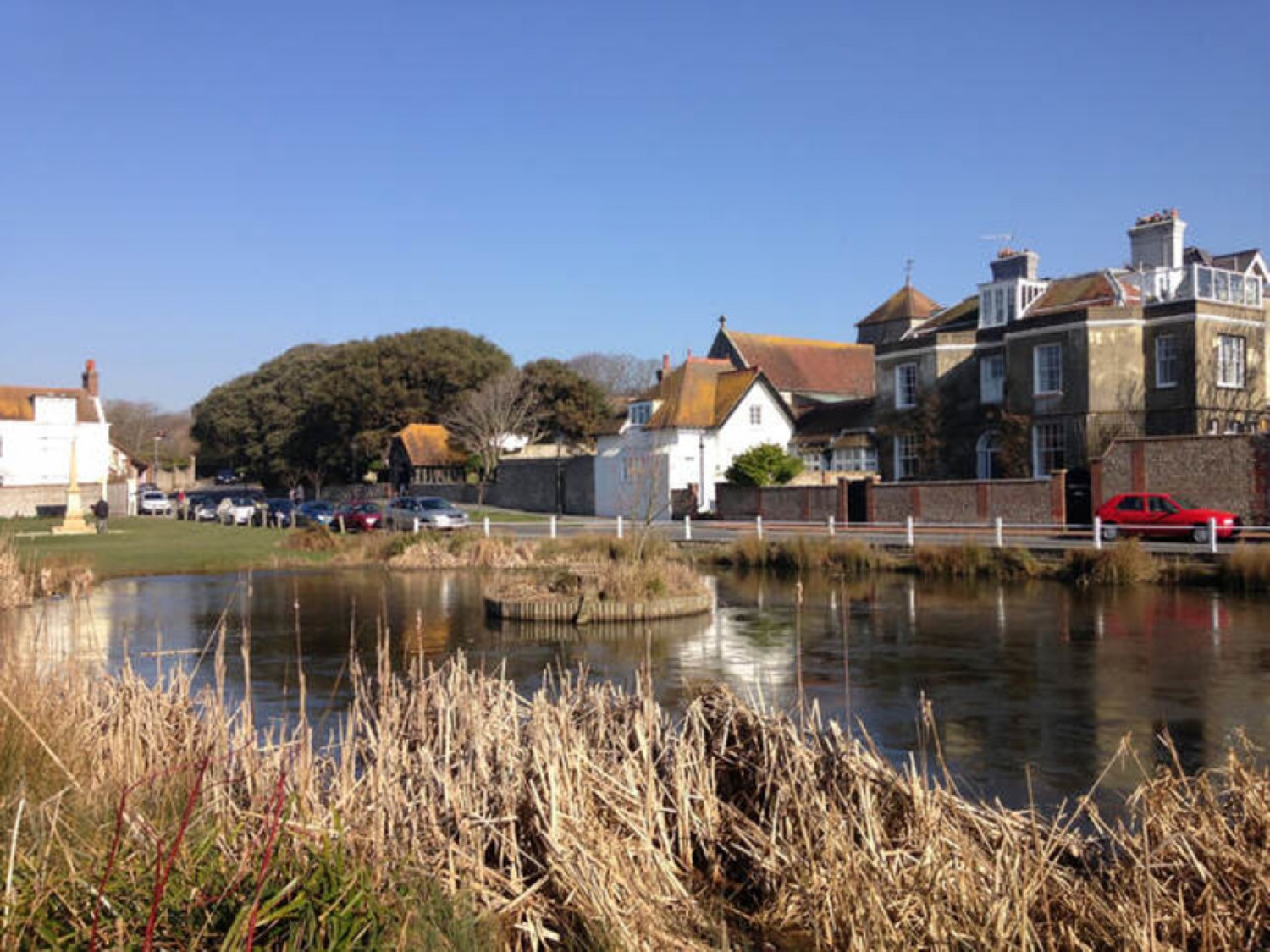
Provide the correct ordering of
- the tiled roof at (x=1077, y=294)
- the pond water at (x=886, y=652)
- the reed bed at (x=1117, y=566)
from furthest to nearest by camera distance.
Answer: the tiled roof at (x=1077, y=294), the reed bed at (x=1117, y=566), the pond water at (x=886, y=652)

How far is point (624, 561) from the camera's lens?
22250mm

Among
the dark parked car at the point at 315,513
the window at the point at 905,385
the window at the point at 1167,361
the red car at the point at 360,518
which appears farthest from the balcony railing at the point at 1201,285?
the dark parked car at the point at 315,513

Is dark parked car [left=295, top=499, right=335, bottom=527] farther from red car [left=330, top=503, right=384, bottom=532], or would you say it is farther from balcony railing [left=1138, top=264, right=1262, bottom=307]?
balcony railing [left=1138, top=264, right=1262, bottom=307]

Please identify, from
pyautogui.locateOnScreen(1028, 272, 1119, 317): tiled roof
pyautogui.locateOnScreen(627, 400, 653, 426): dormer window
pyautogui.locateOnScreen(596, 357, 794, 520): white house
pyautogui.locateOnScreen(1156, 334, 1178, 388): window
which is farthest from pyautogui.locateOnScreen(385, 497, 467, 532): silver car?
pyautogui.locateOnScreen(1156, 334, 1178, 388): window

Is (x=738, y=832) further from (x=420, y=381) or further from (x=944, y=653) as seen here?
(x=420, y=381)

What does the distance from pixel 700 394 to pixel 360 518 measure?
1897 centimetres

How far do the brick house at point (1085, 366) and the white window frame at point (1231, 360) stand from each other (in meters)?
0.04

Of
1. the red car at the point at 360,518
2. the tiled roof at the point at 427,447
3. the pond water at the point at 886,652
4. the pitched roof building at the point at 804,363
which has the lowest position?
the pond water at the point at 886,652

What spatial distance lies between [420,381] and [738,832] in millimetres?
68661

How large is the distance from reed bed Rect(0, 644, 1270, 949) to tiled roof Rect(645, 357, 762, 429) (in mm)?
48214

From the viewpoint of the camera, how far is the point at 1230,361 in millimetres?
40844

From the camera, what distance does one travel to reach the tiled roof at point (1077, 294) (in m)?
43.1

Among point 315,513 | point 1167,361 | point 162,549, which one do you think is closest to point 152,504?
point 315,513

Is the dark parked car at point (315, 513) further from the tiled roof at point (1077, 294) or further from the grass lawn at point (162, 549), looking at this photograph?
the tiled roof at point (1077, 294)
